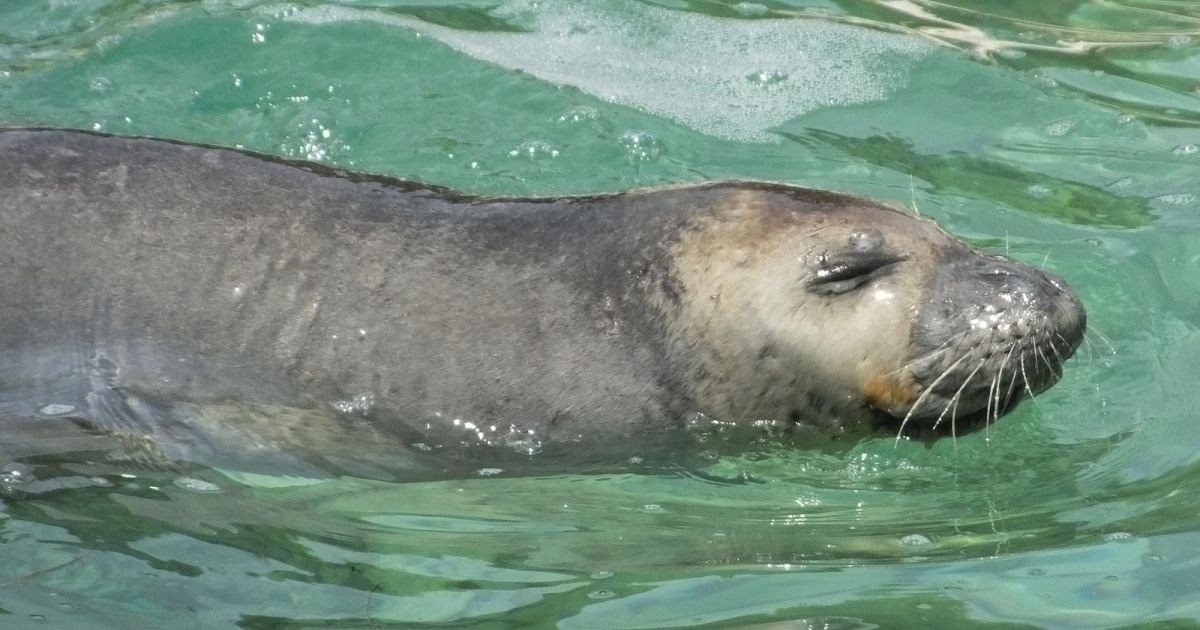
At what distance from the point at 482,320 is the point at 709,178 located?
2.58 metres

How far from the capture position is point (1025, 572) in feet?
16.3

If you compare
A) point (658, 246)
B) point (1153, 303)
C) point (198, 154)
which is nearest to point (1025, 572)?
point (658, 246)

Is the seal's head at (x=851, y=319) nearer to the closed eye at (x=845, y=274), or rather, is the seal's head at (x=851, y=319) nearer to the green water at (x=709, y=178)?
the closed eye at (x=845, y=274)

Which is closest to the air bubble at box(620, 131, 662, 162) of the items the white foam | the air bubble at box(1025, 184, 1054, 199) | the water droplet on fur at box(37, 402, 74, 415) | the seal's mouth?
the white foam

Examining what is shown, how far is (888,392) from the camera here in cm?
554

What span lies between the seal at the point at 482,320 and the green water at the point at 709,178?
9.6 inches

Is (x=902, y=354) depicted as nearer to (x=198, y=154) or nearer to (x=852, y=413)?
Answer: (x=852, y=413)

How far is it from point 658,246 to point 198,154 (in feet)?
5.64

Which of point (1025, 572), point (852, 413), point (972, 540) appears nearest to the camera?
point (1025, 572)

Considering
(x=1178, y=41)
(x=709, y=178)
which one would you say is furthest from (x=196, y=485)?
(x=1178, y=41)

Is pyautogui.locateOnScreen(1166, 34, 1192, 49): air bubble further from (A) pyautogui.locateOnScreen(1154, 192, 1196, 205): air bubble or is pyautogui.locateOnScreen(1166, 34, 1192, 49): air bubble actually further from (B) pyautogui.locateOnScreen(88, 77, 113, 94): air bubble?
(B) pyautogui.locateOnScreen(88, 77, 113, 94): air bubble

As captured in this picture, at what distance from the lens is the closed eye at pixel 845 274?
546 centimetres

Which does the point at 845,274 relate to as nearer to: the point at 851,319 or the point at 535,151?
the point at 851,319

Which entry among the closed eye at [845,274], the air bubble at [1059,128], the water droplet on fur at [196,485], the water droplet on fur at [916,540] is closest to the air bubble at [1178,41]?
the air bubble at [1059,128]
